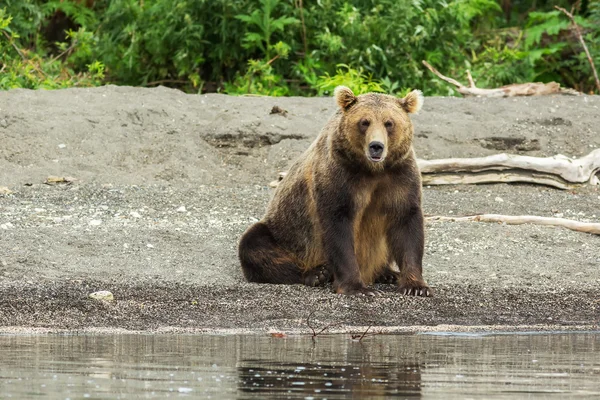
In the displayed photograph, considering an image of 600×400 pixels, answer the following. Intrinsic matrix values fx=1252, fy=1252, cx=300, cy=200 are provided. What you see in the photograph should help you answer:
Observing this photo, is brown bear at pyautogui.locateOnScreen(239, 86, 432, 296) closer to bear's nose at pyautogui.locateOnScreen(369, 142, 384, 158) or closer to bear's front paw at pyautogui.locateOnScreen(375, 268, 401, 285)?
bear's nose at pyautogui.locateOnScreen(369, 142, 384, 158)

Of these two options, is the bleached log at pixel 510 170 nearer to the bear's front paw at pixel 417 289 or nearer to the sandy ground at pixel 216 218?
the sandy ground at pixel 216 218

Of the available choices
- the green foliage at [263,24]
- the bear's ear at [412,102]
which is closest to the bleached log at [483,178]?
the bear's ear at [412,102]

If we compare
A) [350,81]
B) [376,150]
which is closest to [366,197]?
[376,150]

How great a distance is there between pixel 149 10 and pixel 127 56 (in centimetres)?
70

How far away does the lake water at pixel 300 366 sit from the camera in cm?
514

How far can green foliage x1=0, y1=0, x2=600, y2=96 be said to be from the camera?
49.8ft

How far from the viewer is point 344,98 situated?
863 cm

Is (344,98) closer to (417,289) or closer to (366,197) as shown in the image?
(366,197)

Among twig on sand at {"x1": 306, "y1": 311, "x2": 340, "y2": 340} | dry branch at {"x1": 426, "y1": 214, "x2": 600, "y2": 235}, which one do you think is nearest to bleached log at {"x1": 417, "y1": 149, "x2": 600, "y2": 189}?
dry branch at {"x1": 426, "y1": 214, "x2": 600, "y2": 235}

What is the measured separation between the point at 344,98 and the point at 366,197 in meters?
0.72

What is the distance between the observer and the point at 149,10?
15.6m

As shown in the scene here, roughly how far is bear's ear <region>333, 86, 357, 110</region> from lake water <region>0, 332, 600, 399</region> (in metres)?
2.14

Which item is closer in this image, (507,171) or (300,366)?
(300,366)

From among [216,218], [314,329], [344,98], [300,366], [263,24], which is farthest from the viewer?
[263,24]
